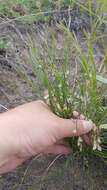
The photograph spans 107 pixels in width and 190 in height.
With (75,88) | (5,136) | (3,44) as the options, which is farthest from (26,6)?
(5,136)

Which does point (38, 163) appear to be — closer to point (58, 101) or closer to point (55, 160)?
point (55, 160)

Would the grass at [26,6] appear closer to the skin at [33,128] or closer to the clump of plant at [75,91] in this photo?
the clump of plant at [75,91]

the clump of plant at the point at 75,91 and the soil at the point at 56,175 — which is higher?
the clump of plant at the point at 75,91

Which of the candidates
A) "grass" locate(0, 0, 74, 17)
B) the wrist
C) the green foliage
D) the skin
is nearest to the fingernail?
the skin

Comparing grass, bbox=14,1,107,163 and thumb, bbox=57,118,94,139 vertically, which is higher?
grass, bbox=14,1,107,163

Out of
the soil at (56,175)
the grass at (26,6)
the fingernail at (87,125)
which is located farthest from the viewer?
Answer: the grass at (26,6)

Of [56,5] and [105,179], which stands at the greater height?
[56,5]

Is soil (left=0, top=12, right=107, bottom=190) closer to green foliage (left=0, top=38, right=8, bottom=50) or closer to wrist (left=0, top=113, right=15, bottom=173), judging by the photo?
wrist (left=0, top=113, right=15, bottom=173)

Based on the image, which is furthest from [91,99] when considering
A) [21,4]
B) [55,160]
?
[21,4]

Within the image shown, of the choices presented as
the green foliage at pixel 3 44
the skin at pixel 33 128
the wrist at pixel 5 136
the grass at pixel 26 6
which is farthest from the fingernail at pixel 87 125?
the grass at pixel 26 6
